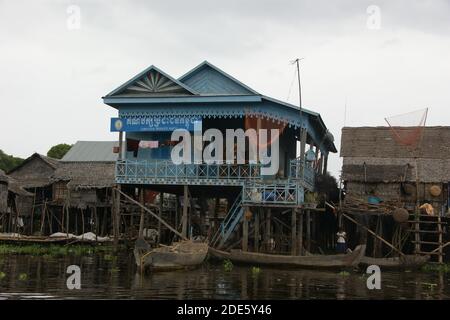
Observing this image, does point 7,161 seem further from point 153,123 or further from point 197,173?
point 197,173

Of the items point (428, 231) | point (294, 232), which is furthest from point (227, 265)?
point (428, 231)

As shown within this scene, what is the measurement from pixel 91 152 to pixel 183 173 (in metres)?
20.1

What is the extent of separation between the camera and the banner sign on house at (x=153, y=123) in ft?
72.1

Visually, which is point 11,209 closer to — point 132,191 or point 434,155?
point 132,191

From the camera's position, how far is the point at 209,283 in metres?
16.0

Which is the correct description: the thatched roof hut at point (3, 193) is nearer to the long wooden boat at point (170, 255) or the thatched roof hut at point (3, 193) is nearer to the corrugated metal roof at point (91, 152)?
the corrugated metal roof at point (91, 152)

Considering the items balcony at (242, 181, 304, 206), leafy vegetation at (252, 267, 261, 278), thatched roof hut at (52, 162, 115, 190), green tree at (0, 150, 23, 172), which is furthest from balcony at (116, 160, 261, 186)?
green tree at (0, 150, 23, 172)

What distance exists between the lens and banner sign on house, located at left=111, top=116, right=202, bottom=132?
72.1 feet

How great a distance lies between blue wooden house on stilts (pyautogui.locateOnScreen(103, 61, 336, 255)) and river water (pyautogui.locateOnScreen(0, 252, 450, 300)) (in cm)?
235

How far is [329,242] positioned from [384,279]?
1112cm

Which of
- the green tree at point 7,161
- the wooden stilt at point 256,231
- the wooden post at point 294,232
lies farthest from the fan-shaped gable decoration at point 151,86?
the green tree at point 7,161

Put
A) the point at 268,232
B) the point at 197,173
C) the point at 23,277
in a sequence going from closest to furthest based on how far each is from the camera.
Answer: the point at 23,277, the point at 268,232, the point at 197,173

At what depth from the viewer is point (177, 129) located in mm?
22031
